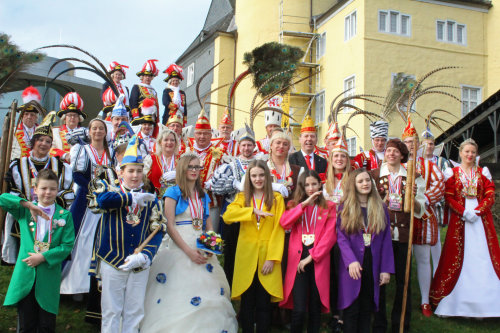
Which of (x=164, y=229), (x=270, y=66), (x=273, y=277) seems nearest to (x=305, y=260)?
(x=273, y=277)

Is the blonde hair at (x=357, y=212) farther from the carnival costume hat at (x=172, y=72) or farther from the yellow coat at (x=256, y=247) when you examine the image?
the carnival costume hat at (x=172, y=72)

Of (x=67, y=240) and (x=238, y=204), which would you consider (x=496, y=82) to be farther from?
(x=67, y=240)

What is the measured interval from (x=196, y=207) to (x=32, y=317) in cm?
176

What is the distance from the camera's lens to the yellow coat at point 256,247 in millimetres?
4832

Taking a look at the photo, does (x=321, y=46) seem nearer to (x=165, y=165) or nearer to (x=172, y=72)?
(x=172, y=72)

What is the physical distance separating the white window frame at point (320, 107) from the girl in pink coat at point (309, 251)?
19169 millimetres

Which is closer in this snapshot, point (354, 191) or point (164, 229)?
point (164, 229)

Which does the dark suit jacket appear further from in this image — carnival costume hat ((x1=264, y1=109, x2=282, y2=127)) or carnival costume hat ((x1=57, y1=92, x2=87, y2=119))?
carnival costume hat ((x1=57, y1=92, x2=87, y2=119))

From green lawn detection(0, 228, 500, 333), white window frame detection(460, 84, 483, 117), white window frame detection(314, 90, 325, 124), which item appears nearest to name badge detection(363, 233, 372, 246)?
green lawn detection(0, 228, 500, 333)

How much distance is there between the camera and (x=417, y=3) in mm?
21578

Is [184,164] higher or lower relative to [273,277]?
higher

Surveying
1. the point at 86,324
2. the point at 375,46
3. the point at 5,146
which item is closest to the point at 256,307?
the point at 86,324

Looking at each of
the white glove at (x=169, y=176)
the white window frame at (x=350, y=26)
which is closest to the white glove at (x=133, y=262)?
the white glove at (x=169, y=176)

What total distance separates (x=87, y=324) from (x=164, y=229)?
1.57 m
